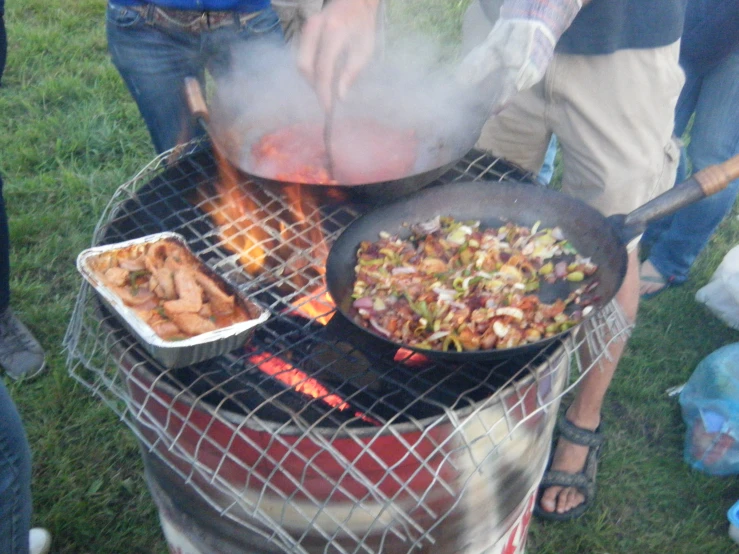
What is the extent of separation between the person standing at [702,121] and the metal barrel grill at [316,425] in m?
2.05

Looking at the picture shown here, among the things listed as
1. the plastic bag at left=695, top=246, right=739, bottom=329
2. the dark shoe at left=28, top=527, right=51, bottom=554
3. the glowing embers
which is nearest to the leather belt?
the glowing embers

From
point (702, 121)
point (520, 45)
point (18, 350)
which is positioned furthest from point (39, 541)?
point (702, 121)

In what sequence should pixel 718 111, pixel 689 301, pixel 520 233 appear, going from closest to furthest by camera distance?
1. pixel 520 233
2. pixel 718 111
3. pixel 689 301

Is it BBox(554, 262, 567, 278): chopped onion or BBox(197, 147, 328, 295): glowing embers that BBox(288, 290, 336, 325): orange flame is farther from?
BBox(554, 262, 567, 278): chopped onion

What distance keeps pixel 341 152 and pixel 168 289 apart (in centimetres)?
85

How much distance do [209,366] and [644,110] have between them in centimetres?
207

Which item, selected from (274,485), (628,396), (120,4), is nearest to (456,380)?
(274,485)

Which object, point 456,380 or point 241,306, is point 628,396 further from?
point 241,306

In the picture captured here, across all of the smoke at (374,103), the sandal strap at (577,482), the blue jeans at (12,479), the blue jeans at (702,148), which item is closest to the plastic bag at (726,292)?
the blue jeans at (702,148)

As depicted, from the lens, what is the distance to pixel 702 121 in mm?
3830

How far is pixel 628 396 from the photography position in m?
3.77

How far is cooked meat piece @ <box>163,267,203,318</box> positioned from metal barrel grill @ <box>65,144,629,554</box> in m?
0.14

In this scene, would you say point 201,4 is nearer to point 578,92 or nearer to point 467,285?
point 578,92

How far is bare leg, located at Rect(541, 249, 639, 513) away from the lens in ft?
10.0
